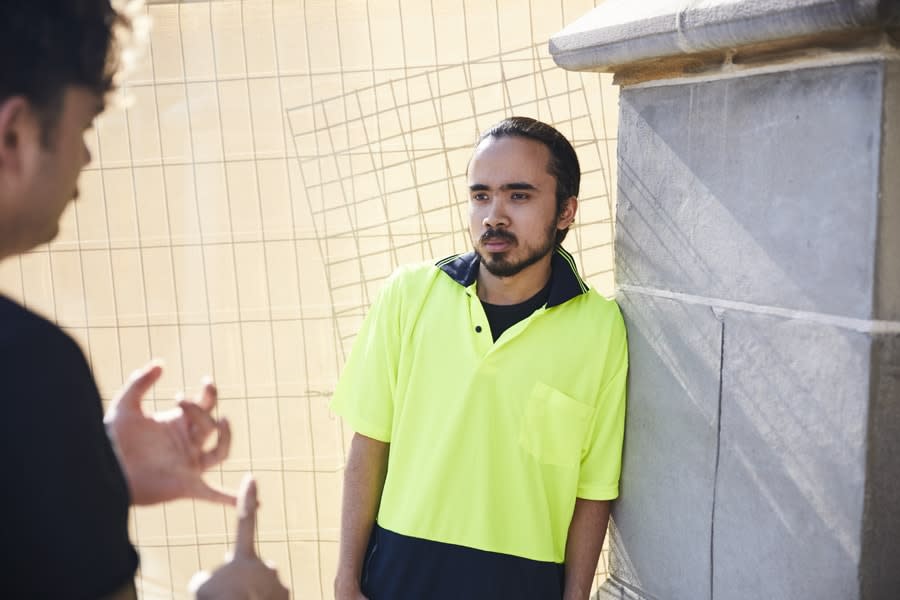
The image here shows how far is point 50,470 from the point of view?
0.93m

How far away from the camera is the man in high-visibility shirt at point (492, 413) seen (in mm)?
2252

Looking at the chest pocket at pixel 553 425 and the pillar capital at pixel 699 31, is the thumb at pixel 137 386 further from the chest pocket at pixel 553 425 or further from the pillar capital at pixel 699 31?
the pillar capital at pixel 699 31

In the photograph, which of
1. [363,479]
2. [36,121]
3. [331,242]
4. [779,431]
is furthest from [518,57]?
[36,121]

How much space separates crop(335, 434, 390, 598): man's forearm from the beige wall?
912 mm

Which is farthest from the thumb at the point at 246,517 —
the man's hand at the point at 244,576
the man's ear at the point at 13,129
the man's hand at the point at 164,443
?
the man's ear at the point at 13,129

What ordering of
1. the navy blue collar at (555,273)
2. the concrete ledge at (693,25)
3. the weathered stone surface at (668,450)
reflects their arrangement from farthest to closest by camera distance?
the navy blue collar at (555,273), the weathered stone surface at (668,450), the concrete ledge at (693,25)

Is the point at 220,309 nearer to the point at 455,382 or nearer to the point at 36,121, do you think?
the point at 455,382

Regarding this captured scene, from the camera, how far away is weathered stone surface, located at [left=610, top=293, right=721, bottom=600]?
1.96 m

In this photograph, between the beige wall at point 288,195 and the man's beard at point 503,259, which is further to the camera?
the beige wall at point 288,195

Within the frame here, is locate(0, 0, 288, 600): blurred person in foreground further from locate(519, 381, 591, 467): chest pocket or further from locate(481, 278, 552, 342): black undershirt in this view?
locate(481, 278, 552, 342): black undershirt

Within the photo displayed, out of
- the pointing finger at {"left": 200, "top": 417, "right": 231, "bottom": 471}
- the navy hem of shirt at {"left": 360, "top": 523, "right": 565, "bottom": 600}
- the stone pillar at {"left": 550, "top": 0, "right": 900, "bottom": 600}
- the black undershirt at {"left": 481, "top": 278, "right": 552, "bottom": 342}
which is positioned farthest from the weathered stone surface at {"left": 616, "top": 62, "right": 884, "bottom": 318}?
the pointing finger at {"left": 200, "top": 417, "right": 231, "bottom": 471}

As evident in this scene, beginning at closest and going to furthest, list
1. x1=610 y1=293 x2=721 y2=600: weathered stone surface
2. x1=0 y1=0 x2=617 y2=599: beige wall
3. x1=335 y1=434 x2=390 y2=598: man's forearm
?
x1=610 y1=293 x2=721 y2=600: weathered stone surface → x1=335 y1=434 x2=390 y2=598: man's forearm → x1=0 y1=0 x2=617 y2=599: beige wall

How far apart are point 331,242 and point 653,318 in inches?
61.3

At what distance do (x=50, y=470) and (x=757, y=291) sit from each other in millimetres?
1378
